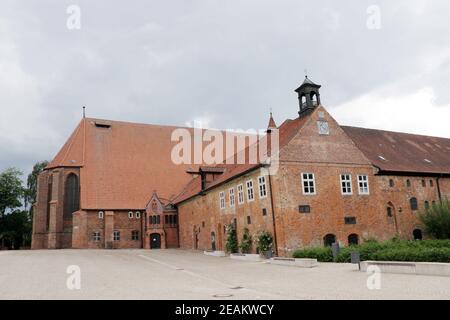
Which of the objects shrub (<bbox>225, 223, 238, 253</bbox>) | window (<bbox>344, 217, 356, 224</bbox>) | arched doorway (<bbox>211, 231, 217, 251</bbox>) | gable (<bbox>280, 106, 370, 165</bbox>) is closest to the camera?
gable (<bbox>280, 106, 370, 165</bbox>)

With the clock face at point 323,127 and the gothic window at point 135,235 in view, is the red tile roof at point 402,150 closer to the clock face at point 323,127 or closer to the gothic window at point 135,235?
the clock face at point 323,127

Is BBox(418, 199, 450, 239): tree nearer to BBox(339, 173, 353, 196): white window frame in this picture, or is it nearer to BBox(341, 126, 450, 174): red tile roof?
BBox(341, 126, 450, 174): red tile roof

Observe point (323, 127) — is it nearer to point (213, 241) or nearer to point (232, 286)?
point (213, 241)

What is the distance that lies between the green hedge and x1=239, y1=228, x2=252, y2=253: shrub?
18.3ft

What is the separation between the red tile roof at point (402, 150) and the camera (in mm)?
31484

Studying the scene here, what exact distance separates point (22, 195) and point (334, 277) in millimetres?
54206

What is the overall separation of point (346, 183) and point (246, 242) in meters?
8.01

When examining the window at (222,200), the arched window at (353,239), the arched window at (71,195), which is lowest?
the arched window at (353,239)

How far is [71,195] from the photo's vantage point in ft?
A: 148

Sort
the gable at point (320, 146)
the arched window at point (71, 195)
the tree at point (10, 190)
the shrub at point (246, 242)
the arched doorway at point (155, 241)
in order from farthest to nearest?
the tree at point (10, 190)
the arched window at point (71, 195)
the arched doorway at point (155, 241)
the shrub at point (246, 242)
the gable at point (320, 146)

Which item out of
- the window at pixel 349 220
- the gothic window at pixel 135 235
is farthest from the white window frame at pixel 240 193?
the gothic window at pixel 135 235

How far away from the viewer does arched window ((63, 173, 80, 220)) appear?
4466 cm

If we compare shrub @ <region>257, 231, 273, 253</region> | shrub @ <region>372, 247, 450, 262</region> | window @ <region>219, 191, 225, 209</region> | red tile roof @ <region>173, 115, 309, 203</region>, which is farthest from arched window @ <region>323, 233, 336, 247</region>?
window @ <region>219, 191, 225, 209</region>

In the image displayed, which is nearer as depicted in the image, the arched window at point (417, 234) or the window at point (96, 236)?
the arched window at point (417, 234)
